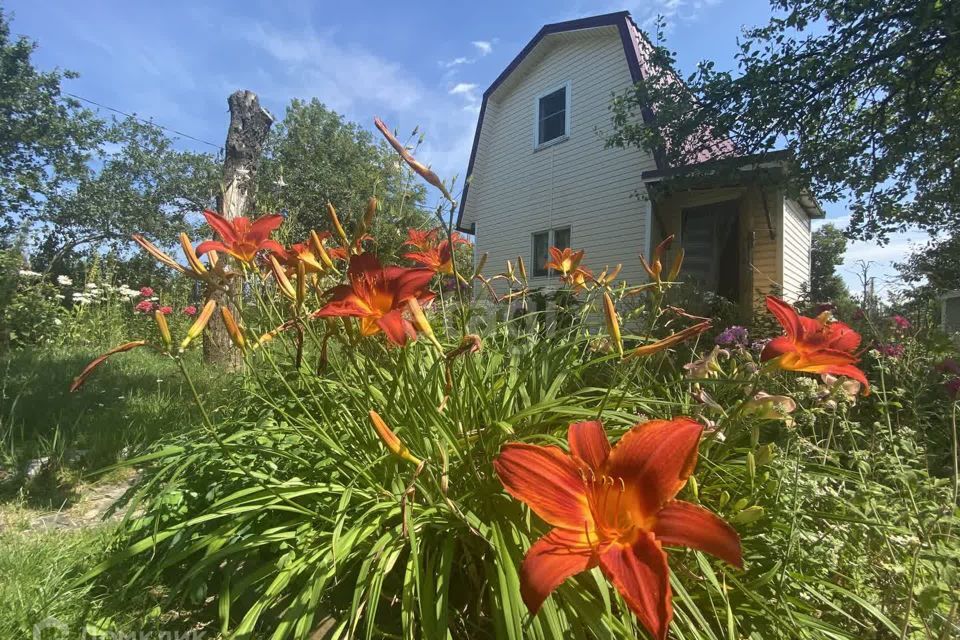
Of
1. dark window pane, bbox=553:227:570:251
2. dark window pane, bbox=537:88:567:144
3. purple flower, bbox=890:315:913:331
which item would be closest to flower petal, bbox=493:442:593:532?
purple flower, bbox=890:315:913:331

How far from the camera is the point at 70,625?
117cm

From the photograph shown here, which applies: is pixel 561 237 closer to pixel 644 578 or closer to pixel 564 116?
pixel 564 116

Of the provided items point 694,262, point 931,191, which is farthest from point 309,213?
point 931,191

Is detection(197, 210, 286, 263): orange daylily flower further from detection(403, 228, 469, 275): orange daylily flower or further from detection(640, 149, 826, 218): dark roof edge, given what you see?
detection(640, 149, 826, 218): dark roof edge

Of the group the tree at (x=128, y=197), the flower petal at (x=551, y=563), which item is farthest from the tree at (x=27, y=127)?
the flower petal at (x=551, y=563)

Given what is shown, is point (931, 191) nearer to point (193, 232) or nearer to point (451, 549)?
point (451, 549)

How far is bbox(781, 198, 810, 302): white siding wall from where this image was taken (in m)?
8.69

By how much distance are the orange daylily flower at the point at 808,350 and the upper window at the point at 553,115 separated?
1033 cm

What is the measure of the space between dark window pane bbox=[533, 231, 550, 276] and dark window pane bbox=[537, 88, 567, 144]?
90.6 inches

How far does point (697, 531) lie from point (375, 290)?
Answer: 830mm

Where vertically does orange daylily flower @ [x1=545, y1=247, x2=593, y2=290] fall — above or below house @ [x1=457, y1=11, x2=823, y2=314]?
below

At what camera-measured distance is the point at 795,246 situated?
379 inches

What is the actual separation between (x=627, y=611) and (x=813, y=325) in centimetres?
76

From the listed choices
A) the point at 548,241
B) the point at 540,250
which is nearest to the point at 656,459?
the point at 548,241
